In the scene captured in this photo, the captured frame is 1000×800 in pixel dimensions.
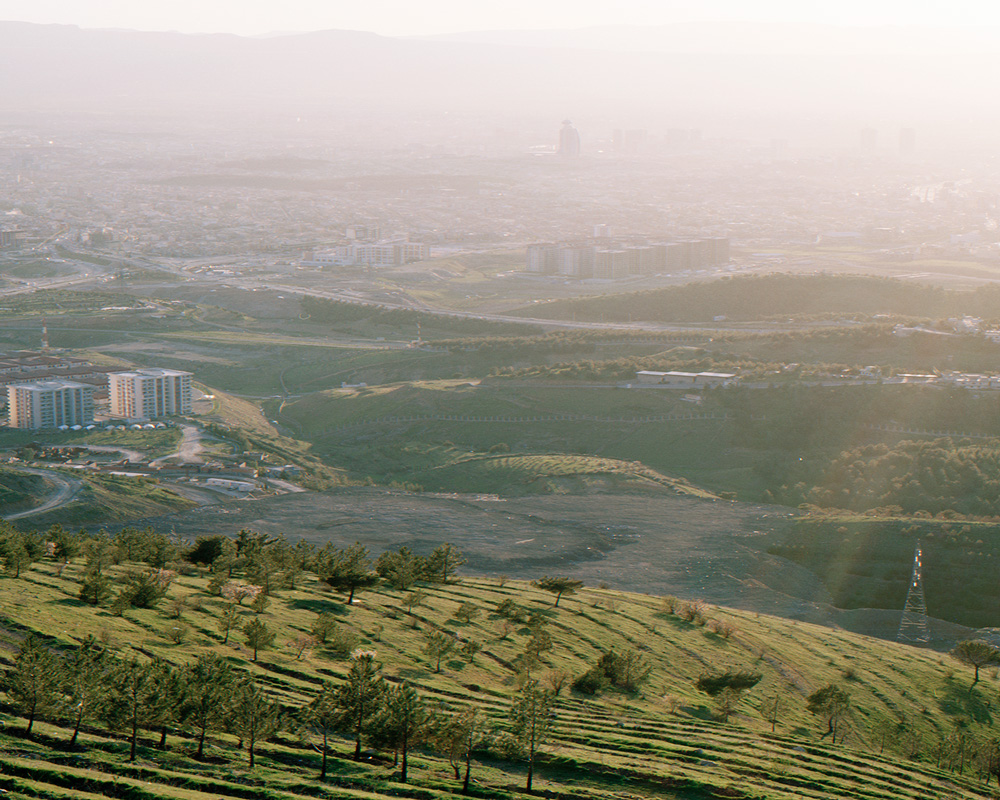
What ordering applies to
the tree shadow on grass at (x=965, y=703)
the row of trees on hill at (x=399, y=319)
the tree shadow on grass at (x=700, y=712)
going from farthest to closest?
the row of trees on hill at (x=399, y=319) < the tree shadow on grass at (x=965, y=703) < the tree shadow on grass at (x=700, y=712)

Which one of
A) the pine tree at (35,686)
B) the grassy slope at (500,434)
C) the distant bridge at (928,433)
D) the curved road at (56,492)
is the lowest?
the grassy slope at (500,434)

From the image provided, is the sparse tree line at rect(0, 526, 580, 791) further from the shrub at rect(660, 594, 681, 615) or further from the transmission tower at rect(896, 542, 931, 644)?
the transmission tower at rect(896, 542, 931, 644)

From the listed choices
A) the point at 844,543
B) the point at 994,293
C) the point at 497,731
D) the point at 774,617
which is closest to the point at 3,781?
the point at 497,731

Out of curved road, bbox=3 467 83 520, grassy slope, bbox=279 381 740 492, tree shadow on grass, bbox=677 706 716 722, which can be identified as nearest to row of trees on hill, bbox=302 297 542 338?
grassy slope, bbox=279 381 740 492

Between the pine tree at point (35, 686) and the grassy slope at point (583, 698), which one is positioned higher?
the pine tree at point (35, 686)

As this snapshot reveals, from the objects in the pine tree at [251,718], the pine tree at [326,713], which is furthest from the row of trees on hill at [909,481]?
the pine tree at [251,718]

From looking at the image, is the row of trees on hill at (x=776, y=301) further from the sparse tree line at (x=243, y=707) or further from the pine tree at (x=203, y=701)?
the pine tree at (x=203, y=701)
